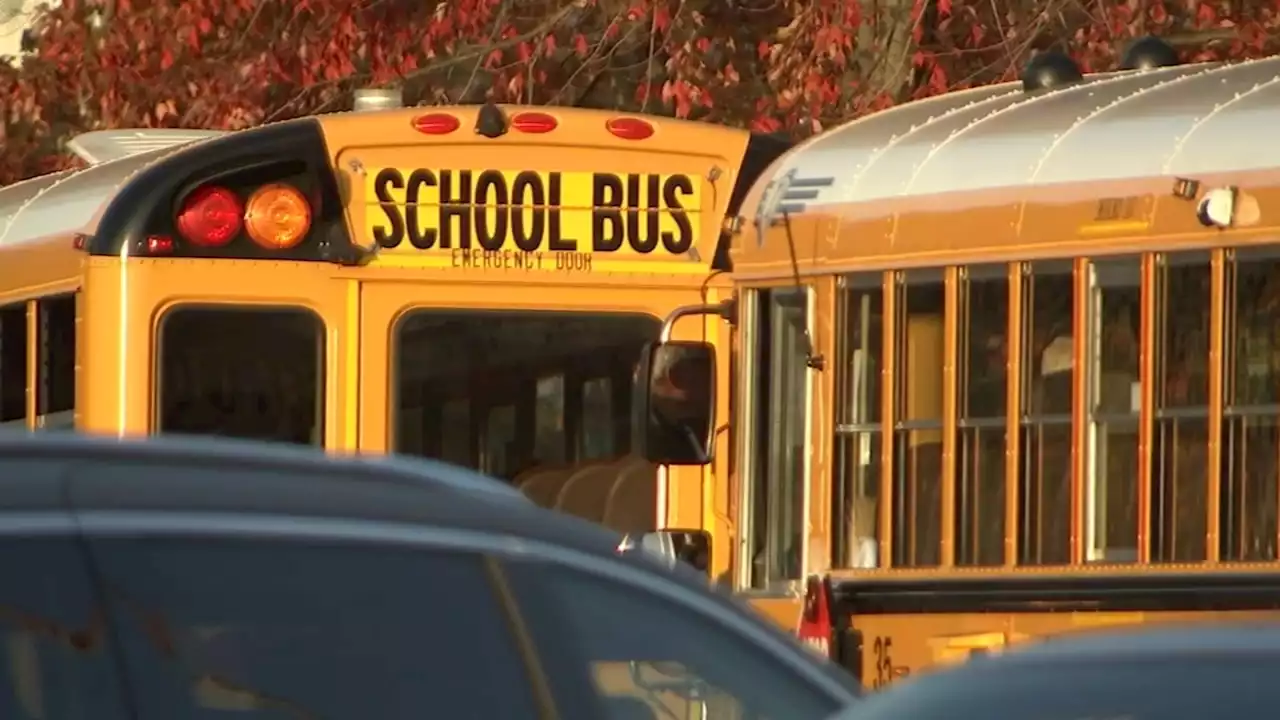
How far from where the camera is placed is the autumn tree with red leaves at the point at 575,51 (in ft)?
43.2

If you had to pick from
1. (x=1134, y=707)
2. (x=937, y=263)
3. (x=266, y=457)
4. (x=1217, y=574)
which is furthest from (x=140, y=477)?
(x=937, y=263)

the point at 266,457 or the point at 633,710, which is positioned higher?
the point at 266,457

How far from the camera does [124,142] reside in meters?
10.6

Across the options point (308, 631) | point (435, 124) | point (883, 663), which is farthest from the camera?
point (435, 124)

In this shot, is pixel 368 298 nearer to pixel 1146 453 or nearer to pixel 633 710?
pixel 1146 453

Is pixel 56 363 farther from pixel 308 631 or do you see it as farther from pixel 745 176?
pixel 308 631

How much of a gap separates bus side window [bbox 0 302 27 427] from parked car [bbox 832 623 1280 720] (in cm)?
669

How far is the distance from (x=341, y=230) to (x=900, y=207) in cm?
204

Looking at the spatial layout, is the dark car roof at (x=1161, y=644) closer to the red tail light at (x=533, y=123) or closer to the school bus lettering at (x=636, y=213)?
the school bus lettering at (x=636, y=213)

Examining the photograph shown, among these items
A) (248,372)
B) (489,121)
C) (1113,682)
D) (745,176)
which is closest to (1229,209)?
(745,176)

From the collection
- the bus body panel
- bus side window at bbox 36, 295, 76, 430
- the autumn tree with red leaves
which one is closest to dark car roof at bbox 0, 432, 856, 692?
the bus body panel

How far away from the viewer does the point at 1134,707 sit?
305 centimetres

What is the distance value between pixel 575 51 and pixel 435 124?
556cm

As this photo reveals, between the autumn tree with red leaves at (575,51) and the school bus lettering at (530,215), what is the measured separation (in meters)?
3.86
